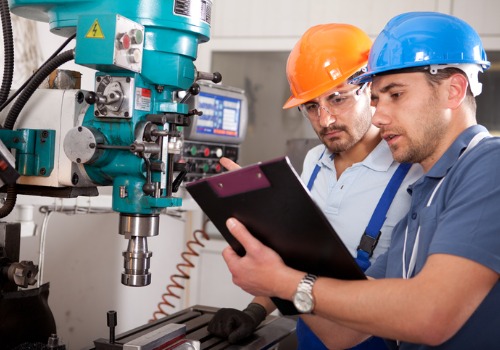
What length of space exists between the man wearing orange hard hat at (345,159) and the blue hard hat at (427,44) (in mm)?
516

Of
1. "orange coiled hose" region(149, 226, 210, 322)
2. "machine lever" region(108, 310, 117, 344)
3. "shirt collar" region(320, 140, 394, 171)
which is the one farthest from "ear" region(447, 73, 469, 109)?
"orange coiled hose" region(149, 226, 210, 322)

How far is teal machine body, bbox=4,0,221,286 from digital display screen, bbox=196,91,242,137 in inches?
50.0

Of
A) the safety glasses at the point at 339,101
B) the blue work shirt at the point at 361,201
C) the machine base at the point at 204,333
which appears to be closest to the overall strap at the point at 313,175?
the blue work shirt at the point at 361,201

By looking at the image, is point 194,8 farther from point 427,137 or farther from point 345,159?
point 345,159

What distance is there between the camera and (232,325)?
5.50ft

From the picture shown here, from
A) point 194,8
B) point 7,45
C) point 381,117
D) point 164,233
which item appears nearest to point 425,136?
point 381,117

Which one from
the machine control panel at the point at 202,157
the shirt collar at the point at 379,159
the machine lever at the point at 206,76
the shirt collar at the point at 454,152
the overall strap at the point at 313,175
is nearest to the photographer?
the shirt collar at the point at 454,152

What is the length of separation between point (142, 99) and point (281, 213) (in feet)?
1.44

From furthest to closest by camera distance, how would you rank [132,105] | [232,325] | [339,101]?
[339,101], [232,325], [132,105]

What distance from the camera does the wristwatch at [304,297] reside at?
118 centimetres

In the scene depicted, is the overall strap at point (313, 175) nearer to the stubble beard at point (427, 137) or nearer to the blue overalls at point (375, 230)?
the blue overalls at point (375, 230)

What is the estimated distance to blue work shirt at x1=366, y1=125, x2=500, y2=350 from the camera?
1080 millimetres

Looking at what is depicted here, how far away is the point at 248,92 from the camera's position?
3602 millimetres

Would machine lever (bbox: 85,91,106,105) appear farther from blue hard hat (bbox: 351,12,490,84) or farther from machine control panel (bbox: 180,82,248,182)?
machine control panel (bbox: 180,82,248,182)
